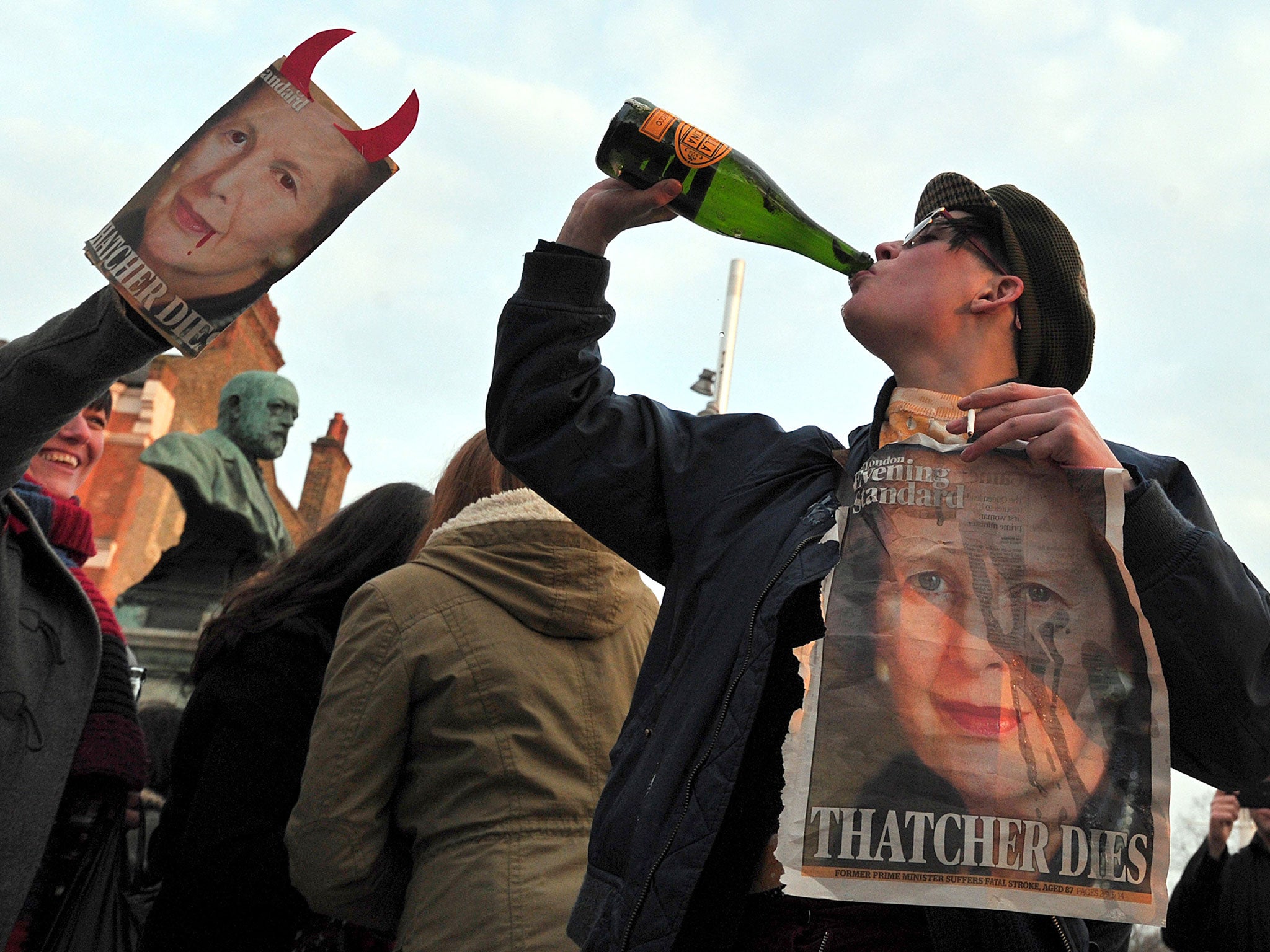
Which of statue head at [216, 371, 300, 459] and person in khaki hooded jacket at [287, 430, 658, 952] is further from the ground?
statue head at [216, 371, 300, 459]

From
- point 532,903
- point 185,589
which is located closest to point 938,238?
point 532,903

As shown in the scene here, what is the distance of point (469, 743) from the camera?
2.36m

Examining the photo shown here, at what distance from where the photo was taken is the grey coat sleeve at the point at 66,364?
6.44 feet

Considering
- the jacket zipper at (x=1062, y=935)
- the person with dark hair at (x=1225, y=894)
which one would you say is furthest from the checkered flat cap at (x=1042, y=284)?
the person with dark hair at (x=1225, y=894)

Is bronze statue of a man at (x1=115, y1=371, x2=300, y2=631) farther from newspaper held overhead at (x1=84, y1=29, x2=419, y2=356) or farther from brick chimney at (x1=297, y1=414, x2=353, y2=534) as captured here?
brick chimney at (x1=297, y1=414, x2=353, y2=534)

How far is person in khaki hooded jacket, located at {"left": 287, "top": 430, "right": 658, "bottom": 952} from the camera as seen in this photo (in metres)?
2.27

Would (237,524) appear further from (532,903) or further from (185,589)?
(532,903)

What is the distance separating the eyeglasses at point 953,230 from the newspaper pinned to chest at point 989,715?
663 millimetres

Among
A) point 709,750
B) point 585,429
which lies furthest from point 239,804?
point 709,750

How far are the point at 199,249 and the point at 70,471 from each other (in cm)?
194

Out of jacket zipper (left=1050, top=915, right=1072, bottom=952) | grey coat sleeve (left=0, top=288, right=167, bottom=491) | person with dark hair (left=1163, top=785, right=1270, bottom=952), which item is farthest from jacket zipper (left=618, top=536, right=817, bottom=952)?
person with dark hair (left=1163, top=785, right=1270, bottom=952)

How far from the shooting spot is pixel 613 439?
1.90m

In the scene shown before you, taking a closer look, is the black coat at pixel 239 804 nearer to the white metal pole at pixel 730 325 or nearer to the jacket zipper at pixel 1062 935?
the jacket zipper at pixel 1062 935

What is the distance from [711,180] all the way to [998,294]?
2.14 ft
